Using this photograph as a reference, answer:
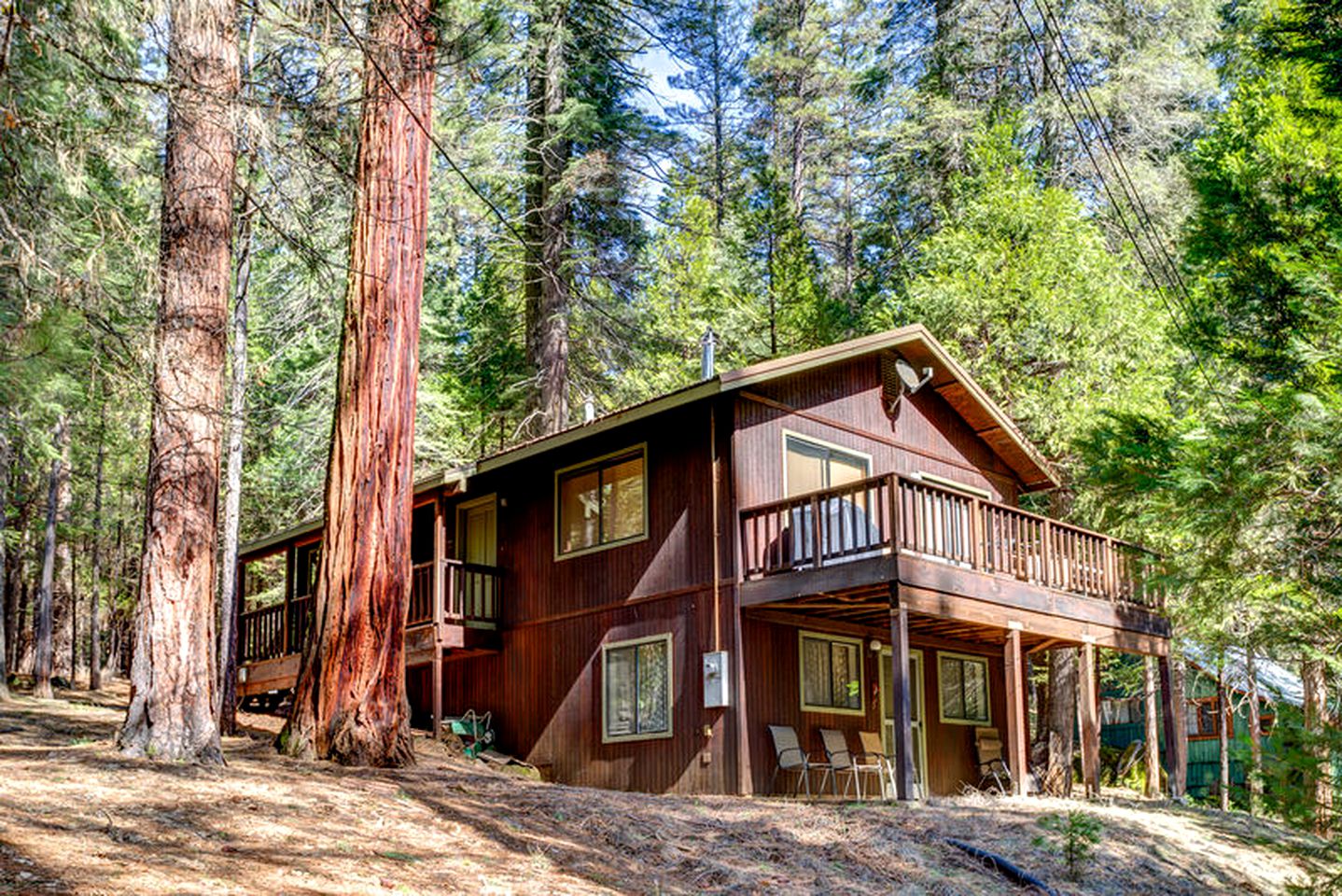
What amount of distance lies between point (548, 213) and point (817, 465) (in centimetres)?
1093

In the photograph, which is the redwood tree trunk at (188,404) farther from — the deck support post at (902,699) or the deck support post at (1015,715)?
the deck support post at (1015,715)

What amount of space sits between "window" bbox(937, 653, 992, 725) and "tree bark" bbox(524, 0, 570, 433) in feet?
29.2

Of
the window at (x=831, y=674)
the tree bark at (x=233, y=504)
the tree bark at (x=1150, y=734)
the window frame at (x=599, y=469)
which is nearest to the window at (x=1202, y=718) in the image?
the tree bark at (x=1150, y=734)

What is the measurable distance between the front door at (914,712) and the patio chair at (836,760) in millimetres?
1134

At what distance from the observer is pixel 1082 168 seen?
26750 millimetres

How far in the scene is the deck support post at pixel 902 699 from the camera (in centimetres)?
1327

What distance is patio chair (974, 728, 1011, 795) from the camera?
18.3 m

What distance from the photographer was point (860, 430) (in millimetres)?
17422

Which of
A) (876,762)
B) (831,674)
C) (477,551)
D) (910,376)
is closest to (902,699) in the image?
(831,674)

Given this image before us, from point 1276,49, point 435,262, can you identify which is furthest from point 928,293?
point 435,262

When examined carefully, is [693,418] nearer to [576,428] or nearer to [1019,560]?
[576,428]

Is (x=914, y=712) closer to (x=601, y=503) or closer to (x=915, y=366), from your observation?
(x=915, y=366)

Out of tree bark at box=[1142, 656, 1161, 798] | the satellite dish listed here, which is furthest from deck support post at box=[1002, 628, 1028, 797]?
tree bark at box=[1142, 656, 1161, 798]

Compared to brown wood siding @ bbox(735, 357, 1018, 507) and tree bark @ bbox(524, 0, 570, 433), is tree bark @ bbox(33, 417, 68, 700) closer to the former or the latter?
tree bark @ bbox(524, 0, 570, 433)
